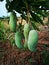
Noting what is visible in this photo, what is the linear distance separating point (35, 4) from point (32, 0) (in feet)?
0.09

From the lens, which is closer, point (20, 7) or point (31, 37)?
point (31, 37)

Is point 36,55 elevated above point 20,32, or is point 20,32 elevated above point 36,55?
point 20,32

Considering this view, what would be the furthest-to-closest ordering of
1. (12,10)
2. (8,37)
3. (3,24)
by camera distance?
(3,24), (8,37), (12,10)

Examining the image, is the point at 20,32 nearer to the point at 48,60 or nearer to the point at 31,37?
the point at 31,37

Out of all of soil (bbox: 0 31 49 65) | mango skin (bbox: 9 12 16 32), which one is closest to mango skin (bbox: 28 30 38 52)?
mango skin (bbox: 9 12 16 32)

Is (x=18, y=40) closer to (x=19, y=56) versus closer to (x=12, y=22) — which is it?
(x=12, y=22)

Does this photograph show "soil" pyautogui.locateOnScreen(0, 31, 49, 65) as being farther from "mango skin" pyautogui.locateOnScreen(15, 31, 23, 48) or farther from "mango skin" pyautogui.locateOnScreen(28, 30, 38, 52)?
"mango skin" pyautogui.locateOnScreen(28, 30, 38, 52)

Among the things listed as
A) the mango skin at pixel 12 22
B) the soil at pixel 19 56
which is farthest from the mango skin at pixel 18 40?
the soil at pixel 19 56

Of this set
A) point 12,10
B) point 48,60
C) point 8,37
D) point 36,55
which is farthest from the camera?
point 8,37

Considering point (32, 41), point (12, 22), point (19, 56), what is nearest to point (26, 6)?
point (12, 22)

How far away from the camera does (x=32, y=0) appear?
110cm

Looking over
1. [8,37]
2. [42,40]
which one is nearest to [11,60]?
[8,37]

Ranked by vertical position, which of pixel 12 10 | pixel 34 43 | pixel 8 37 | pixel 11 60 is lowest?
pixel 11 60

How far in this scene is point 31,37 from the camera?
2.97 feet
